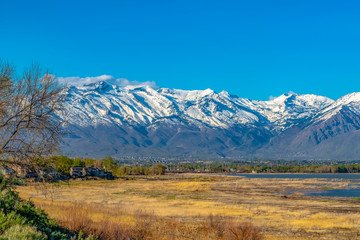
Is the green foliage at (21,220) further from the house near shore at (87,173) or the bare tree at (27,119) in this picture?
the house near shore at (87,173)

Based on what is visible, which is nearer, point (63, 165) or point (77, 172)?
point (63, 165)

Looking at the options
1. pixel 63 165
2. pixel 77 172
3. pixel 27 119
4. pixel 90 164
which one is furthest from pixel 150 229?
pixel 90 164

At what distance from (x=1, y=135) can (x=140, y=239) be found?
9240 millimetres

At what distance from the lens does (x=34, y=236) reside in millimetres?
11297

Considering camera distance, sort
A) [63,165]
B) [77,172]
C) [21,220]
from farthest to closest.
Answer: [77,172], [63,165], [21,220]

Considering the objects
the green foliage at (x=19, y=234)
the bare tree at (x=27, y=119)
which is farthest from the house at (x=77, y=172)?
the green foliage at (x=19, y=234)

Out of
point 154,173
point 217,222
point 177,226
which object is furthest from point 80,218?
point 154,173

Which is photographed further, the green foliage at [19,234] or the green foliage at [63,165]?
the green foliage at [63,165]

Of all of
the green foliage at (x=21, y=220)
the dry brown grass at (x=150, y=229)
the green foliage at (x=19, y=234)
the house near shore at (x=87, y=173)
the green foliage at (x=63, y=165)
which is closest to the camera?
the green foliage at (x=19, y=234)

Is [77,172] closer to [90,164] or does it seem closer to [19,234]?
[90,164]

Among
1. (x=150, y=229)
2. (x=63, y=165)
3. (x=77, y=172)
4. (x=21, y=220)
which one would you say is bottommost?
(x=77, y=172)

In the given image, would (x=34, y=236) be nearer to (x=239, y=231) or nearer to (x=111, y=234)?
(x=111, y=234)

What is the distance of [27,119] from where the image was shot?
1995 cm

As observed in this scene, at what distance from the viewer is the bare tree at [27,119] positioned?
64.3 ft
